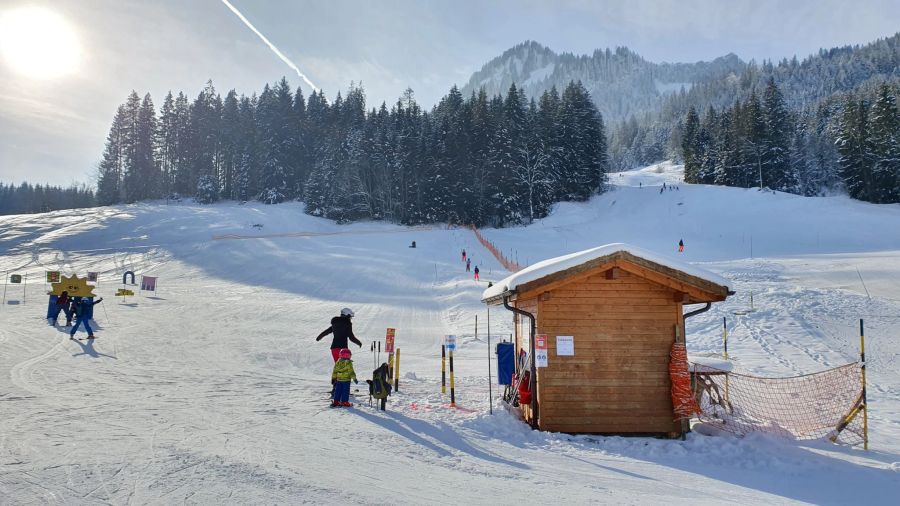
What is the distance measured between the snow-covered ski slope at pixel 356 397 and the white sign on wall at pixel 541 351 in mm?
1205

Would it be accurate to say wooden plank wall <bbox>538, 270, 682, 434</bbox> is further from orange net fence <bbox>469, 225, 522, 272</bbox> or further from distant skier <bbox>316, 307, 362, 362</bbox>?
orange net fence <bbox>469, 225, 522, 272</bbox>

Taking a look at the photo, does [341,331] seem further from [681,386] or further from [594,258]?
[681,386]

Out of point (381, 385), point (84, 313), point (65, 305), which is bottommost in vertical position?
point (381, 385)

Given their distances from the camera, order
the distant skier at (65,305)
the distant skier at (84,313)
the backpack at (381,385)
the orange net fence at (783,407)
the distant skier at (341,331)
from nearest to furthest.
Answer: the orange net fence at (783,407)
the backpack at (381,385)
the distant skier at (341,331)
the distant skier at (84,313)
the distant skier at (65,305)

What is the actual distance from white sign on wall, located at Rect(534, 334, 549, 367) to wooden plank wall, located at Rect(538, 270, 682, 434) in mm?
159

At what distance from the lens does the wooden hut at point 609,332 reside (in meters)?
9.31

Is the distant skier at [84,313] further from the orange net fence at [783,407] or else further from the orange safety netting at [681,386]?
the orange net fence at [783,407]

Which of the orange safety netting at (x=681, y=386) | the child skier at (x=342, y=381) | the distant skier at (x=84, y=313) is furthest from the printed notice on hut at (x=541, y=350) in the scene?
the distant skier at (x=84, y=313)

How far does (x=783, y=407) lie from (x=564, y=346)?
16.7ft

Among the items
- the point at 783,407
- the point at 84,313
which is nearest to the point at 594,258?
the point at 783,407

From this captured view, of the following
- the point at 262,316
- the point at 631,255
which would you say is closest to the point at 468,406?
the point at 631,255

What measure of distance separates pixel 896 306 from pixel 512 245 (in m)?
26.7

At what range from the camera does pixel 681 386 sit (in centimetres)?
919

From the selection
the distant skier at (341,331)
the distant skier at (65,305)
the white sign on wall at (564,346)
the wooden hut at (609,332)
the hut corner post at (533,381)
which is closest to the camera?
the wooden hut at (609,332)
